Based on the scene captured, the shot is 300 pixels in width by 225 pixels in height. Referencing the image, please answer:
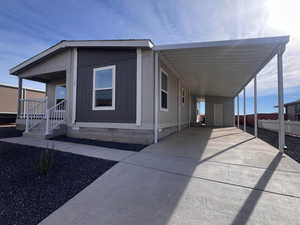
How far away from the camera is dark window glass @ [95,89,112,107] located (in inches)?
230

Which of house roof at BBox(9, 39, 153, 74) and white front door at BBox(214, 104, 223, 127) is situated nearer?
house roof at BBox(9, 39, 153, 74)

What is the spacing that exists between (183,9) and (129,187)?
6337 mm

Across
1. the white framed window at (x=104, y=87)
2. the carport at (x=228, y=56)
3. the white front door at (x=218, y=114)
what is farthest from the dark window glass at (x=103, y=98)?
the white front door at (x=218, y=114)

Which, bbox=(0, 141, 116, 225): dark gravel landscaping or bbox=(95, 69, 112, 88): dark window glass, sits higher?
bbox=(95, 69, 112, 88): dark window glass

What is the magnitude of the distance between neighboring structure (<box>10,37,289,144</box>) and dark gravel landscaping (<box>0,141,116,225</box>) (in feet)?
7.19

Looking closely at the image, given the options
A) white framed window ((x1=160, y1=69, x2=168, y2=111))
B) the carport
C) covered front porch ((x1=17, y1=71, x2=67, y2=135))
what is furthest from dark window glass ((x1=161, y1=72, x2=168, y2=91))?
covered front porch ((x1=17, y1=71, x2=67, y2=135))

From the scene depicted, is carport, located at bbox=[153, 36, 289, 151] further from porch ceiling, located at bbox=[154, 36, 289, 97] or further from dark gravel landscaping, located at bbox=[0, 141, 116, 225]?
dark gravel landscaping, located at bbox=[0, 141, 116, 225]

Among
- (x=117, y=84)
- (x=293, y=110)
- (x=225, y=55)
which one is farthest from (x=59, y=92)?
(x=293, y=110)

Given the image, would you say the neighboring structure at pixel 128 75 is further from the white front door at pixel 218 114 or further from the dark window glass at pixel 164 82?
the white front door at pixel 218 114

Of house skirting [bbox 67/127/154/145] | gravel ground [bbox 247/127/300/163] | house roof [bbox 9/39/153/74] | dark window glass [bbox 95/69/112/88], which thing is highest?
house roof [bbox 9/39/153/74]

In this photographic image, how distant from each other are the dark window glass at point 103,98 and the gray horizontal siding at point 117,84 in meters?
0.29

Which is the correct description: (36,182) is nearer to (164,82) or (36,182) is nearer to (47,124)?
(47,124)

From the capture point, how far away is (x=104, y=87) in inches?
233

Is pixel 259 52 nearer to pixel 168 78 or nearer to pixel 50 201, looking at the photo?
pixel 168 78
